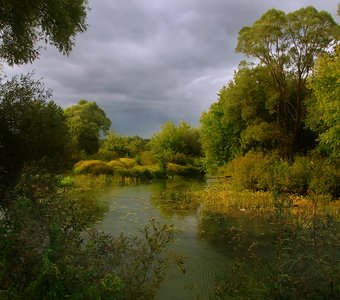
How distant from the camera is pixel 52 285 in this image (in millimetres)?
4848

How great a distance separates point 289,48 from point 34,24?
18684 mm

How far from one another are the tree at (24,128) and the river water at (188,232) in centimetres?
395

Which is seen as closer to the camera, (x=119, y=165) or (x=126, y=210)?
(x=126, y=210)

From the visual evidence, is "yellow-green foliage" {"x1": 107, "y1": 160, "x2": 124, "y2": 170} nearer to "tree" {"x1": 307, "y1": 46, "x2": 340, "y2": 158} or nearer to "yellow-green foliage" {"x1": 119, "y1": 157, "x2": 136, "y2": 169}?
"yellow-green foliage" {"x1": 119, "y1": 157, "x2": 136, "y2": 169}

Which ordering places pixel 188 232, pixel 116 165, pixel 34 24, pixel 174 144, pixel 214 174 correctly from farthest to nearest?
pixel 174 144 → pixel 116 165 → pixel 214 174 → pixel 188 232 → pixel 34 24

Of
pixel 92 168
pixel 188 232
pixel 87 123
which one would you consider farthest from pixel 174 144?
pixel 188 232

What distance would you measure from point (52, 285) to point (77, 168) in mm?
28837

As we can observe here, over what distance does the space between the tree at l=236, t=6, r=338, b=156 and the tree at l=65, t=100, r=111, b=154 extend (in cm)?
2405

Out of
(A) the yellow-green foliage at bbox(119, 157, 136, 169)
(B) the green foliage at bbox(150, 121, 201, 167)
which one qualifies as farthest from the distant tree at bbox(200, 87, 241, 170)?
(B) the green foliage at bbox(150, 121, 201, 167)

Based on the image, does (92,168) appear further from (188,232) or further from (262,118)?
(188,232)

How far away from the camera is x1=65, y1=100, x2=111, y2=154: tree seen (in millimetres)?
47469

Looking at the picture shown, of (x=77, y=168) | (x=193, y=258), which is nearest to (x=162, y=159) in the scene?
(x=77, y=168)

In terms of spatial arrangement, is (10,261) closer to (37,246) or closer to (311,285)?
(37,246)

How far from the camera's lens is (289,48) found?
2480 centimetres
